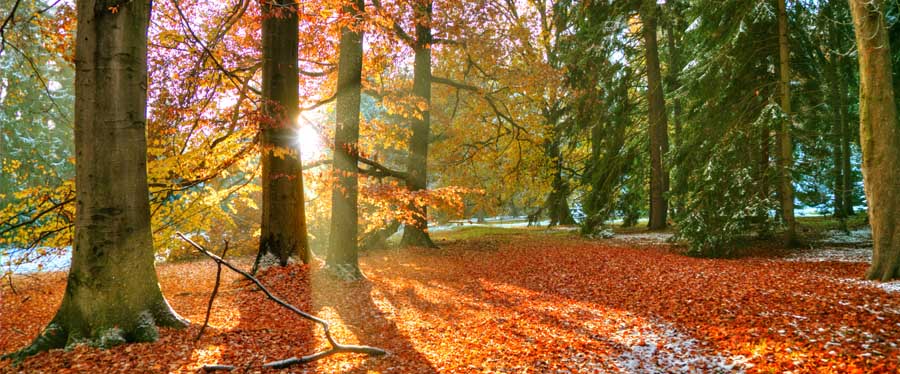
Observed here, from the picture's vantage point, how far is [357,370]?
4301 millimetres

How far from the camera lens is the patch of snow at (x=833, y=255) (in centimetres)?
960

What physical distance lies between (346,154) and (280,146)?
110 cm

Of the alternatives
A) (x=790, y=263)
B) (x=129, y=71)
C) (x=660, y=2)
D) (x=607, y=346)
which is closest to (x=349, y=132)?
(x=129, y=71)

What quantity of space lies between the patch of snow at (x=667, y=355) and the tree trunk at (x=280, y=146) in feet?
18.3

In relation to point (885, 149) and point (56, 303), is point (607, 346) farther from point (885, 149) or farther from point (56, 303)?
point (56, 303)

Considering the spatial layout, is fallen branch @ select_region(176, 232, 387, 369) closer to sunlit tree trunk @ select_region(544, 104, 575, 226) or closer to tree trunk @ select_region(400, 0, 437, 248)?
tree trunk @ select_region(400, 0, 437, 248)

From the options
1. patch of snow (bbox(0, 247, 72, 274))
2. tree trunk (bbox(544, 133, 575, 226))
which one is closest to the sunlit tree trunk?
tree trunk (bbox(544, 133, 575, 226))

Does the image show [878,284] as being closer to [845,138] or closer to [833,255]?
[833,255]

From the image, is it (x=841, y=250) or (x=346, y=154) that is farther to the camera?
(x=841, y=250)

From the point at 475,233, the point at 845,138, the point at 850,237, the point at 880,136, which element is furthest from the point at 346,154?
the point at 845,138

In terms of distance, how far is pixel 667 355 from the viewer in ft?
15.7

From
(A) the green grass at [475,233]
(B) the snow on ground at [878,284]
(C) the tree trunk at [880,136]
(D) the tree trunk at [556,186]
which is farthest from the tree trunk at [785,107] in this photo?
(A) the green grass at [475,233]

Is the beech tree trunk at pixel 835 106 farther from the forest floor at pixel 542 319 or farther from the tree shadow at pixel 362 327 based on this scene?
the tree shadow at pixel 362 327

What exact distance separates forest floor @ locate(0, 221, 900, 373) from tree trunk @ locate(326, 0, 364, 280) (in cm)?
47
